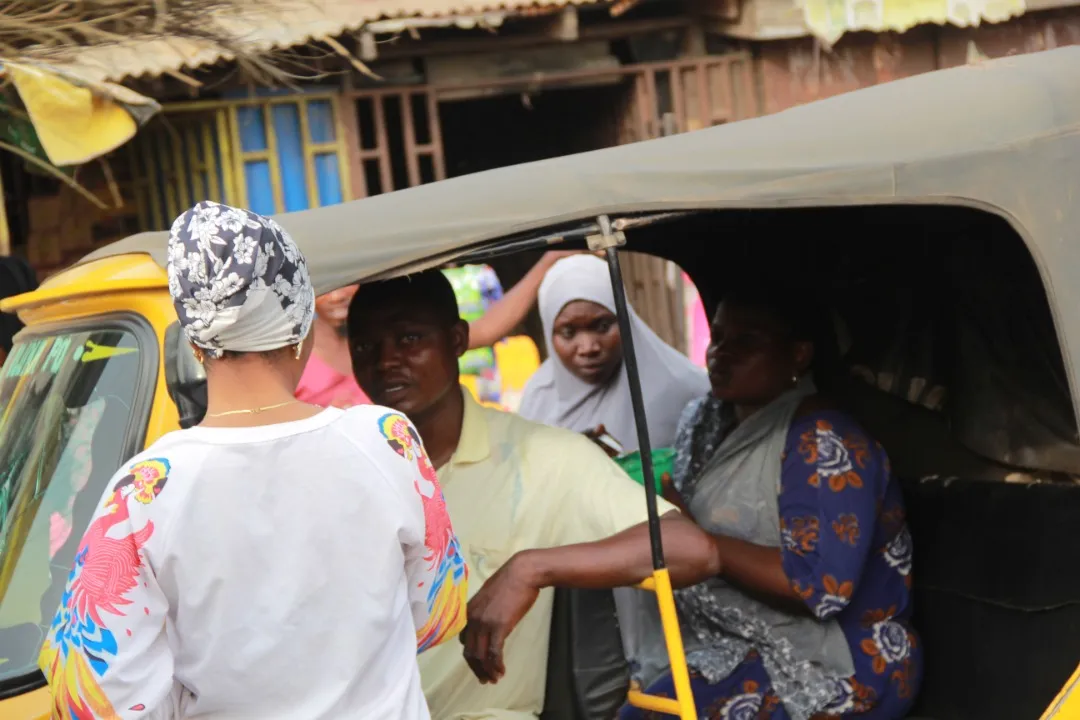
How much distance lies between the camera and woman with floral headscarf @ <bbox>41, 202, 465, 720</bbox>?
5.88 ft

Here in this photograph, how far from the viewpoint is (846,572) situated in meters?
3.30

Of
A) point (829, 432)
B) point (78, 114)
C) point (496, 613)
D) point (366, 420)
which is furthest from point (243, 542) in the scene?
point (78, 114)

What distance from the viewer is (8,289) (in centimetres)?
489

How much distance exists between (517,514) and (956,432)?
1.32m

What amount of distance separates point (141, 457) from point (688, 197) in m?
1.17

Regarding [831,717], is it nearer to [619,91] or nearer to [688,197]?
[688,197]

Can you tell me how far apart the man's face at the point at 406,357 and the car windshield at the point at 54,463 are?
0.66m

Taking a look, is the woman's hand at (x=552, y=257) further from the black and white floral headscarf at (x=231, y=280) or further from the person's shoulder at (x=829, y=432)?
the black and white floral headscarf at (x=231, y=280)

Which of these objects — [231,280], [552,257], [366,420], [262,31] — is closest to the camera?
[231,280]

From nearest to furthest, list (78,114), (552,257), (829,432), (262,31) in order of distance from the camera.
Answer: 1. (829,432)
2. (552,257)
3. (78,114)
4. (262,31)

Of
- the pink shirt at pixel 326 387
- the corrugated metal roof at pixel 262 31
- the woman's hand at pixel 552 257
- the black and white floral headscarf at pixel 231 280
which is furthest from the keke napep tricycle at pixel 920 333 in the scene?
the corrugated metal roof at pixel 262 31

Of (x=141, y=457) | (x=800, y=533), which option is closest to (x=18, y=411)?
(x=141, y=457)

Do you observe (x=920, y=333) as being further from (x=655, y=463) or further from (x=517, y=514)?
(x=517, y=514)

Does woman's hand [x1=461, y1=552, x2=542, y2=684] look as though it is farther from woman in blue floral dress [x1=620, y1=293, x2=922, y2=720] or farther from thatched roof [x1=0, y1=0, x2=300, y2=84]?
thatched roof [x1=0, y1=0, x2=300, y2=84]
